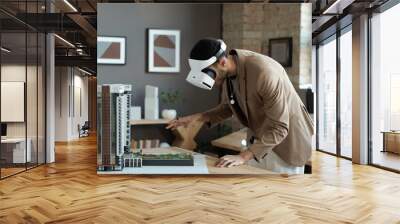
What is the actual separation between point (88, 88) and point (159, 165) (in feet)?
43.8

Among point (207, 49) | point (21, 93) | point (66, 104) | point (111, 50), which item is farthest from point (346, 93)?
point (66, 104)

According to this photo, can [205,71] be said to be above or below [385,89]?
below

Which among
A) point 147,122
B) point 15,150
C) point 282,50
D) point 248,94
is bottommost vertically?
point 15,150

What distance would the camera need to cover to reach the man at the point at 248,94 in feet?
6.47

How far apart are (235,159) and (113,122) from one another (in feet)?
8.71

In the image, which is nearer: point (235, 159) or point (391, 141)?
point (235, 159)

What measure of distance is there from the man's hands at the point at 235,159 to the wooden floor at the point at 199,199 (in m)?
0.92

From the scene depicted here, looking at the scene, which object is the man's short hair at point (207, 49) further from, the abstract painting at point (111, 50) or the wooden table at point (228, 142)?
the abstract painting at point (111, 50)

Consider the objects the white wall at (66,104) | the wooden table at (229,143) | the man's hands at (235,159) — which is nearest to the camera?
the man's hands at (235,159)

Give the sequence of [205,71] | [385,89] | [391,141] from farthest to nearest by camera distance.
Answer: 1. [385,89]
2. [391,141]
3. [205,71]

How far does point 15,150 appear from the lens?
206 inches

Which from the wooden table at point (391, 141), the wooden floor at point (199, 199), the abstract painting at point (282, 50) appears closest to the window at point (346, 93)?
the wooden table at point (391, 141)

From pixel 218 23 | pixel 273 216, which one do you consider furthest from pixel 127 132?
pixel 273 216

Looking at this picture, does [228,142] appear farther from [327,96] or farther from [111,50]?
[327,96]
